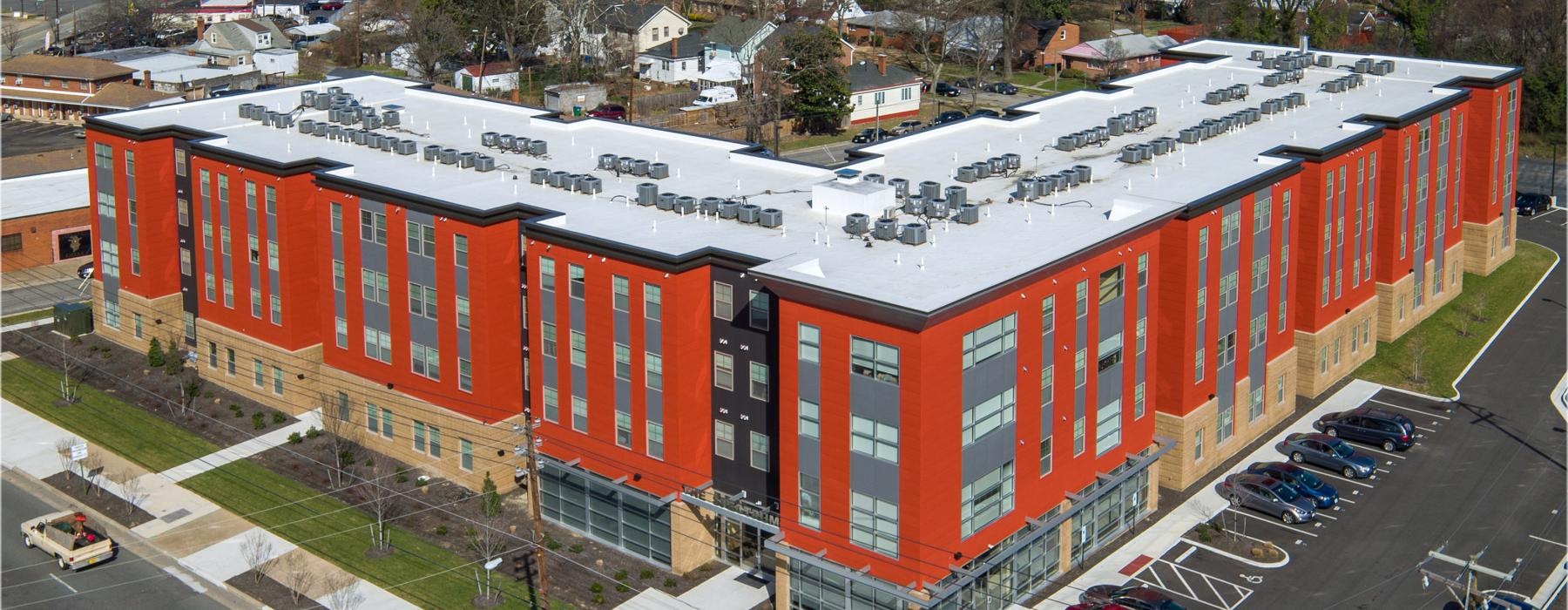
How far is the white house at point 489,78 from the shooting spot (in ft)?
483

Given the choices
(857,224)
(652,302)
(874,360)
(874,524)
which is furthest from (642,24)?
(874,524)

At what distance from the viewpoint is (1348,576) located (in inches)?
2297

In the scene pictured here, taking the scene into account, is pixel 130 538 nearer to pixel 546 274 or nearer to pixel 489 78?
pixel 546 274

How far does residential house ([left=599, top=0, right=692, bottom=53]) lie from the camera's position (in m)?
155

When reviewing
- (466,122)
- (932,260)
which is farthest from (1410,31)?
(932,260)

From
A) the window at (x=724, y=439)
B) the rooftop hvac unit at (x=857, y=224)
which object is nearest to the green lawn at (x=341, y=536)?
the window at (x=724, y=439)

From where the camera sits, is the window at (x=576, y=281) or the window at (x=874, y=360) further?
the window at (x=576, y=281)

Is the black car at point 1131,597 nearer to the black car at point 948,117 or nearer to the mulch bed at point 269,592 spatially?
the mulch bed at point 269,592

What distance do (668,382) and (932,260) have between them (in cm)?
1033

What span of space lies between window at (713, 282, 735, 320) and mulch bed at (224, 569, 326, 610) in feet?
56.9

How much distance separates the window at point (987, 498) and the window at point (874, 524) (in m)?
2.53

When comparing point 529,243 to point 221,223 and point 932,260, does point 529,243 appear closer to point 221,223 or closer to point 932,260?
point 932,260

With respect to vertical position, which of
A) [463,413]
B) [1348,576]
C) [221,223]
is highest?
[221,223]

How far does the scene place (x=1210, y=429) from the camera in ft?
219
